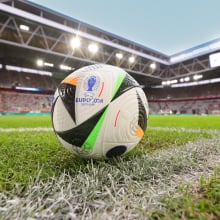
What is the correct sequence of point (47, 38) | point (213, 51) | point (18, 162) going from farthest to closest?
point (213, 51)
point (47, 38)
point (18, 162)

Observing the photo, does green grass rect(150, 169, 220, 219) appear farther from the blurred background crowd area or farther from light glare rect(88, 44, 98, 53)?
light glare rect(88, 44, 98, 53)

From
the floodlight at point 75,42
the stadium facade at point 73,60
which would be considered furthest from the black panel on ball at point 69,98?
the floodlight at point 75,42

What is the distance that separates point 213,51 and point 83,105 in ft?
89.9

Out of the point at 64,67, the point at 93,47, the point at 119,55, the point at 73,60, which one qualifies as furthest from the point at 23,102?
the point at 119,55

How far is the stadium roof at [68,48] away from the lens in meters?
16.8

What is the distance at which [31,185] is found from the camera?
0.95 m

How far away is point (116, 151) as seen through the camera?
1.38m

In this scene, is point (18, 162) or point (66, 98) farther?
point (18, 162)

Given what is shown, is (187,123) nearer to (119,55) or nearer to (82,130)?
(82,130)

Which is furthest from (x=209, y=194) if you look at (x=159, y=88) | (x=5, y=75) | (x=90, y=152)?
(x=159, y=88)

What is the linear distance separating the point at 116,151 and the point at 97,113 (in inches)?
13.8

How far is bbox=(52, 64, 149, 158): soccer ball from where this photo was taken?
1269 mm

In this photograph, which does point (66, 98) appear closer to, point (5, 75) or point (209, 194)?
point (209, 194)

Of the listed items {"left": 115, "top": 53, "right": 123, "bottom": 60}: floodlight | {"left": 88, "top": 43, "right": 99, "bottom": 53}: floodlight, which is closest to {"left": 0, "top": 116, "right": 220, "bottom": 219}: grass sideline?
{"left": 88, "top": 43, "right": 99, "bottom": 53}: floodlight
